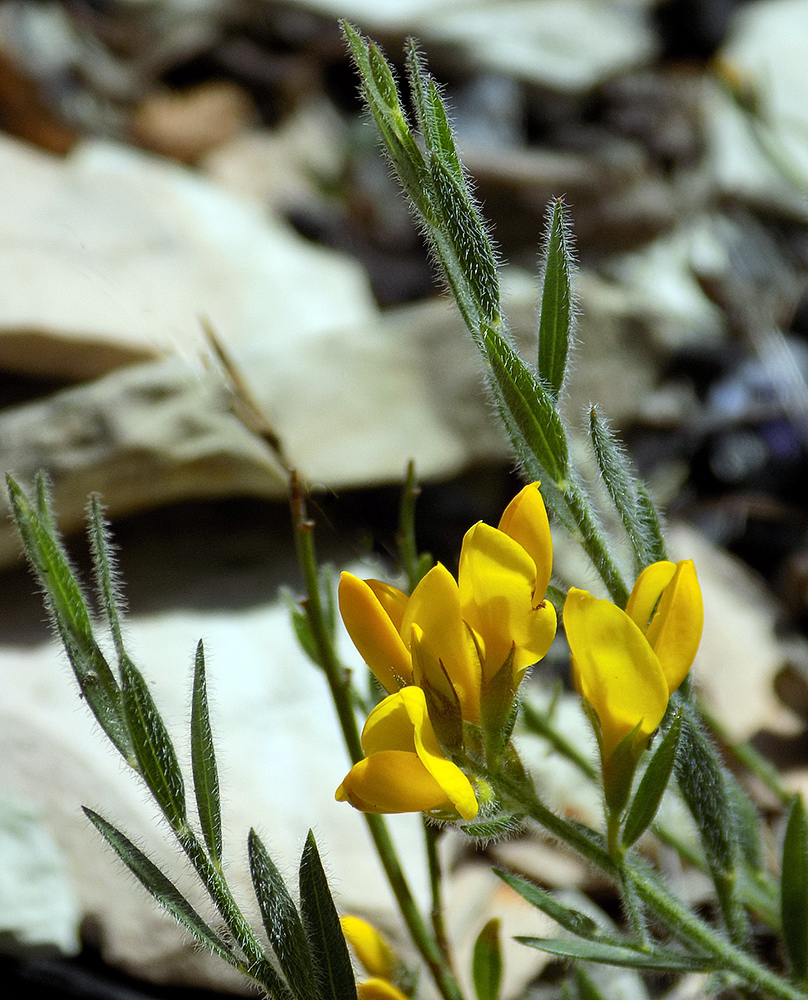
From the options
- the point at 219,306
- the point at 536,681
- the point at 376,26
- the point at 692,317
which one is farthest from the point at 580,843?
the point at 376,26

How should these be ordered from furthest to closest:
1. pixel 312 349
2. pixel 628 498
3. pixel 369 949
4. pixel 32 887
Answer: pixel 312 349 < pixel 32 887 < pixel 369 949 < pixel 628 498

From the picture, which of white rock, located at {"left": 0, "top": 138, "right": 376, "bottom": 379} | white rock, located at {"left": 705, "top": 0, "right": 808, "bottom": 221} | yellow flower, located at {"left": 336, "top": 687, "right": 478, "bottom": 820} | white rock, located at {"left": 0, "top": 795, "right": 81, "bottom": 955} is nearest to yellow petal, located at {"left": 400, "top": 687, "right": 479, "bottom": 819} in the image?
yellow flower, located at {"left": 336, "top": 687, "right": 478, "bottom": 820}

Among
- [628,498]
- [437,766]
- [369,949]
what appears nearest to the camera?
[437,766]

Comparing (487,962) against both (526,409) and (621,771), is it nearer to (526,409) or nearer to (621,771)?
(621,771)

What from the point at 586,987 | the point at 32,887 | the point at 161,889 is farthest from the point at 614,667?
the point at 32,887

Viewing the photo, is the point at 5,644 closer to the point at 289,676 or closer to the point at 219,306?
the point at 289,676

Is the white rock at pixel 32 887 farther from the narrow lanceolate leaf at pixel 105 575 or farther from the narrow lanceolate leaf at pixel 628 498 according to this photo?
the narrow lanceolate leaf at pixel 628 498

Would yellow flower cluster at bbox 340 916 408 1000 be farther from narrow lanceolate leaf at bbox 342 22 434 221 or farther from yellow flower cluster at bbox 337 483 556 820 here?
narrow lanceolate leaf at bbox 342 22 434 221
